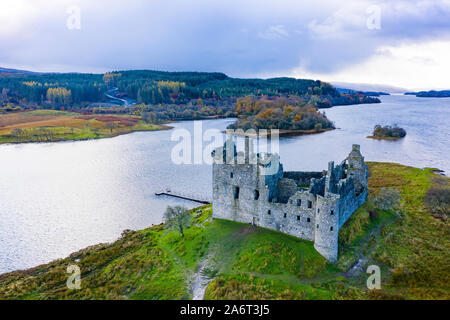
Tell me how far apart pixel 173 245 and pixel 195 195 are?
20.3 metres

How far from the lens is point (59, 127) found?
117250 mm

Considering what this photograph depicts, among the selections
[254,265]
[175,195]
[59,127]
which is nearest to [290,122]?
[175,195]

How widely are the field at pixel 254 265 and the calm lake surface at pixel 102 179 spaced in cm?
748

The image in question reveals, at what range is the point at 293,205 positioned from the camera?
30.7 m

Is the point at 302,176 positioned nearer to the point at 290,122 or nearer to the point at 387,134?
the point at 387,134

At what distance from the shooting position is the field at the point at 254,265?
83.0 ft

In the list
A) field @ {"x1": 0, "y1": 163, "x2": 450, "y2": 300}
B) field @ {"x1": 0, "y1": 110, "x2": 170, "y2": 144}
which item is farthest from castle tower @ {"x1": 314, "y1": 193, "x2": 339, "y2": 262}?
field @ {"x1": 0, "y1": 110, "x2": 170, "y2": 144}

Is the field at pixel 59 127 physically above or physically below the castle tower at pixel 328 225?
above

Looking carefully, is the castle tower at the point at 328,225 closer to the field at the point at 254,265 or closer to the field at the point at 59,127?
the field at the point at 254,265

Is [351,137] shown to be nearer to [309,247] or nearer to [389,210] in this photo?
[389,210]

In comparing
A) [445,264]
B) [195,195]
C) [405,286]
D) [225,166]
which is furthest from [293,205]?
[195,195]

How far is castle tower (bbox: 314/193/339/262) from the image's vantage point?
2761cm

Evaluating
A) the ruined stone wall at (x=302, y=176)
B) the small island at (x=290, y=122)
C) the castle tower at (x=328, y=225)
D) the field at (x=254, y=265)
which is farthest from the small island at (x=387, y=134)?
the castle tower at (x=328, y=225)

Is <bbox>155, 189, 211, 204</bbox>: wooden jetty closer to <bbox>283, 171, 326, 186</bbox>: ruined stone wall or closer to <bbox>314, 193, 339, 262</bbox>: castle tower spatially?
<bbox>283, 171, 326, 186</bbox>: ruined stone wall
